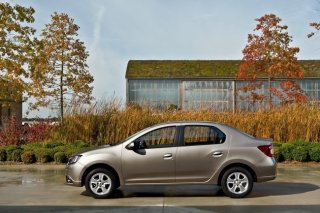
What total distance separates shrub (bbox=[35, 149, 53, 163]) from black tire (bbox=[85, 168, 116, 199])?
7566 millimetres

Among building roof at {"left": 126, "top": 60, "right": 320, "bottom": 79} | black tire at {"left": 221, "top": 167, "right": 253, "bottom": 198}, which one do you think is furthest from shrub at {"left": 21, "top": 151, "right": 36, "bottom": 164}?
building roof at {"left": 126, "top": 60, "right": 320, "bottom": 79}

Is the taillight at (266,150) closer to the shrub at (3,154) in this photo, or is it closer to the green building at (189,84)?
the shrub at (3,154)

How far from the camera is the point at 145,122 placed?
64.3ft

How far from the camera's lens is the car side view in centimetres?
997

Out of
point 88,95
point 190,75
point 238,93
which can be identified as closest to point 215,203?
point 88,95

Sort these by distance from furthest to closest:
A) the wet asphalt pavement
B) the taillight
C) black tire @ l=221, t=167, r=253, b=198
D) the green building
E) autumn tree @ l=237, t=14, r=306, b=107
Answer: the green building, autumn tree @ l=237, t=14, r=306, b=107, the taillight, black tire @ l=221, t=167, r=253, b=198, the wet asphalt pavement

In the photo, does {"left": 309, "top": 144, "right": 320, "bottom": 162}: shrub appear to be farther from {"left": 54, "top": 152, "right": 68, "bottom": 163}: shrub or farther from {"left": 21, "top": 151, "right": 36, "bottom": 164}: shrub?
{"left": 21, "top": 151, "right": 36, "bottom": 164}: shrub

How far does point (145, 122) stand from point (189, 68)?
2621 centimetres

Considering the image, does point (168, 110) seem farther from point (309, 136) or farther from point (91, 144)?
point (309, 136)

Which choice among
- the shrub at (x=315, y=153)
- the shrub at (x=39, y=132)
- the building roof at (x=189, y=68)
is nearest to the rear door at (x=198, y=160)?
the shrub at (x=315, y=153)

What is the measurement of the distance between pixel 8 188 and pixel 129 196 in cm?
322

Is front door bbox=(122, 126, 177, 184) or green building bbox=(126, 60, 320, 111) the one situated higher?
green building bbox=(126, 60, 320, 111)

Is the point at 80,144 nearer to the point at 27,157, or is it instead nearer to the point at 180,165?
the point at 27,157

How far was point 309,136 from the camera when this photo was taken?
766 inches
